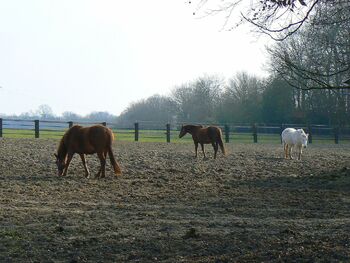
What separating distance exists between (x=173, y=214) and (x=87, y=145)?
672 centimetres

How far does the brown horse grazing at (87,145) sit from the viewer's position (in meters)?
15.9

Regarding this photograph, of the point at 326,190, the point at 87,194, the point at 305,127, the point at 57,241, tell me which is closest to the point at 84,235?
the point at 57,241

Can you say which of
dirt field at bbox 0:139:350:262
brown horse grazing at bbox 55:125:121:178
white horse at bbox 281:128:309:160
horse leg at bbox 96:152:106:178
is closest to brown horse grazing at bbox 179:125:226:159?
white horse at bbox 281:128:309:160

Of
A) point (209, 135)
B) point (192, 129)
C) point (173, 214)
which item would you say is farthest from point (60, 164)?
point (192, 129)

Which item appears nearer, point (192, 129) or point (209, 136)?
point (209, 136)

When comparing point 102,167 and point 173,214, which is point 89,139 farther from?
point 173,214

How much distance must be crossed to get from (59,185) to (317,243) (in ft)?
25.8

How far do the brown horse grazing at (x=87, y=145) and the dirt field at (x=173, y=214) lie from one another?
421 millimetres

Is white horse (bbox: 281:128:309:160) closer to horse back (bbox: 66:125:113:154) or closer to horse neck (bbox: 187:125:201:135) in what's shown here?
horse neck (bbox: 187:125:201:135)

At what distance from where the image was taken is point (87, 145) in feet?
53.4

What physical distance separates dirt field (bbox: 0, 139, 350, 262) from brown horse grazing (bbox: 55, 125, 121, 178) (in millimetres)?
421

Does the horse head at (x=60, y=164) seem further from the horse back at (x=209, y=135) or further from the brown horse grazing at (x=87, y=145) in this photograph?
the horse back at (x=209, y=135)

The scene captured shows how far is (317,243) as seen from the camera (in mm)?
A: 7262

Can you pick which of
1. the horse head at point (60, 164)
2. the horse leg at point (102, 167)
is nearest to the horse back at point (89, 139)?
the horse leg at point (102, 167)
